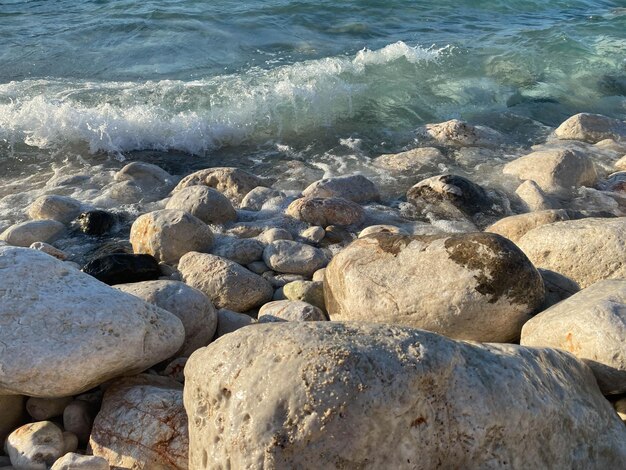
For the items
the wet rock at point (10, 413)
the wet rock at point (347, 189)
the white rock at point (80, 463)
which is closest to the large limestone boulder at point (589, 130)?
the wet rock at point (347, 189)

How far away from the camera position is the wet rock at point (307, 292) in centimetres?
457

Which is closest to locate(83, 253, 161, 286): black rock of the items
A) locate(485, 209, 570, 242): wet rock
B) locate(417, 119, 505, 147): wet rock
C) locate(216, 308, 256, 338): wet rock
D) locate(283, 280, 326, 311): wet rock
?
locate(216, 308, 256, 338): wet rock

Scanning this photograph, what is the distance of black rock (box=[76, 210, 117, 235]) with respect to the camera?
6027mm

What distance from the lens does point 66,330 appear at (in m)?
3.12

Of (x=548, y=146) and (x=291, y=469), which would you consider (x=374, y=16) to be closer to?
(x=548, y=146)

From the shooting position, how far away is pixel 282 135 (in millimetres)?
8977

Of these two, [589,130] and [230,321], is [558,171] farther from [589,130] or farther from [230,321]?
[230,321]

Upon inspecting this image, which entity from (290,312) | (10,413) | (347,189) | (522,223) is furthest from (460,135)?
(10,413)

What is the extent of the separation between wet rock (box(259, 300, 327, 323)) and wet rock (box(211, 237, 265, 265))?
1095 mm

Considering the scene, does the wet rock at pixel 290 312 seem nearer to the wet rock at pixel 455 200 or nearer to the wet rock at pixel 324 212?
the wet rock at pixel 324 212

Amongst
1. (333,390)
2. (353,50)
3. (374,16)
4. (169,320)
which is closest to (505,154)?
(353,50)

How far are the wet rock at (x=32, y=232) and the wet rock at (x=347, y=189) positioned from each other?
239 centimetres

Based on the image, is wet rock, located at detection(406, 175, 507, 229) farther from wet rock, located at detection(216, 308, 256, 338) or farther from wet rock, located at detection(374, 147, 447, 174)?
wet rock, located at detection(216, 308, 256, 338)

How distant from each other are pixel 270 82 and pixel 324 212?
200 inches
